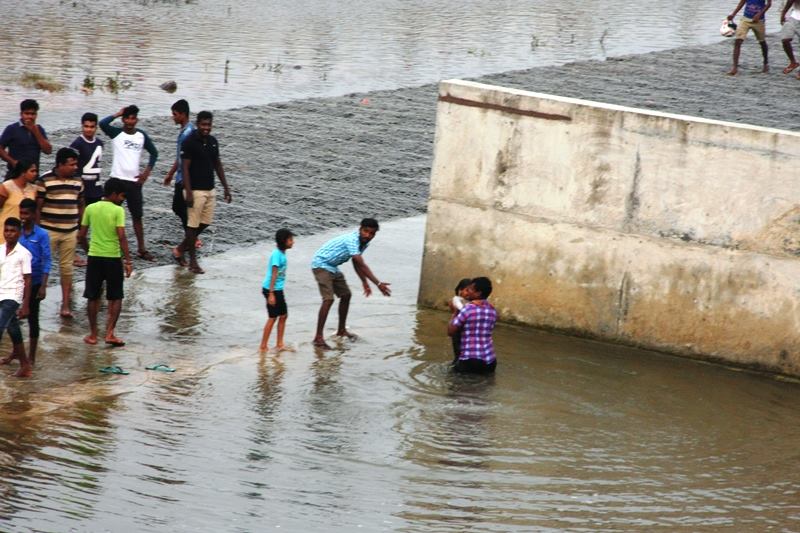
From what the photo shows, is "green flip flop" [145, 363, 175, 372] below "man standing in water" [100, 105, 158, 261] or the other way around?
below

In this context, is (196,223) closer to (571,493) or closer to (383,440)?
(383,440)

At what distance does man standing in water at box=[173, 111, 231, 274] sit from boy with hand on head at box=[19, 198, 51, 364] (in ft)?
8.33

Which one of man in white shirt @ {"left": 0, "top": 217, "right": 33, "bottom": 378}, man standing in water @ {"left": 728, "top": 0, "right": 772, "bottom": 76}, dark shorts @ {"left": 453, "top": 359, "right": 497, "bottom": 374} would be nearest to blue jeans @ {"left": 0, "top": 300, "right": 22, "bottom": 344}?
man in white shirt @ {"left": 0, "top": 217, "right": 33, "bottom": 378}

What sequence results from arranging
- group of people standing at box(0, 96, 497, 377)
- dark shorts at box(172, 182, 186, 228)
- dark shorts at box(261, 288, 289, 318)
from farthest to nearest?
dark shorts at box(172, 182, 186, 228)
dark shorts at box(261, 288, 289, 318)
group of people standing at box(0, 96, 497, 377)

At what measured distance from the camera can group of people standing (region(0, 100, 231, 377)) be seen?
33.9 ft

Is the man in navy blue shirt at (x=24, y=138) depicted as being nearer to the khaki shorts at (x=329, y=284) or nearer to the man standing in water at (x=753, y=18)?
the khaki shorts at (x=329, y=284)

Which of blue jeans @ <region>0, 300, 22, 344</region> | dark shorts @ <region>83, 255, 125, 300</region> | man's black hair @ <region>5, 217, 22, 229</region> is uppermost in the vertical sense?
man's black hair @ <region>5, 217, 22, 229</region>

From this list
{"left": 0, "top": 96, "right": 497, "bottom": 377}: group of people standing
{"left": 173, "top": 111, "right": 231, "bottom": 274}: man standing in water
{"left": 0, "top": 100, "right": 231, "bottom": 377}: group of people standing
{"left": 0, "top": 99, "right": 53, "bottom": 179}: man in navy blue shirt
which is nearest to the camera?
{"left": 0, "top": 100, "right": 231, "bottom": 377}: group of people standing

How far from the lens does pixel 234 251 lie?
47.2ft

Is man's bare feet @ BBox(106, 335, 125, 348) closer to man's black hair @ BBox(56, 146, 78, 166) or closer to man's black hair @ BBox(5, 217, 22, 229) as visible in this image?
man's black hair @ BBox(5, 217, 22, 229)

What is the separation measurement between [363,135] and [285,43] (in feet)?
28.4

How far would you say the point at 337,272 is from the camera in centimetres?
1209

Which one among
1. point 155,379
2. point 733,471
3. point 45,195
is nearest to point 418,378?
point 155,379

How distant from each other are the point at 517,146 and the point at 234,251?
3426 millimetres
